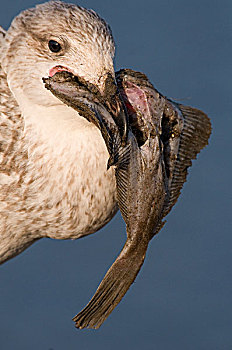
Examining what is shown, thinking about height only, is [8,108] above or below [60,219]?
above

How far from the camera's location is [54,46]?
2268mm

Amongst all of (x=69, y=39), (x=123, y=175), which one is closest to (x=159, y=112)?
(x=123, y=175)

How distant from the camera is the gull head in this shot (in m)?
2.19

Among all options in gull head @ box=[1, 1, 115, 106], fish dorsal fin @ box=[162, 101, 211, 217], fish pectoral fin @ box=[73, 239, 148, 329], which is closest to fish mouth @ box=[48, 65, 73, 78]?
gull head @ box=[1, 1, 115, 106]

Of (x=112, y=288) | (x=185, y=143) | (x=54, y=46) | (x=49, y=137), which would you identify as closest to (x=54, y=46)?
(x=54, y=46)

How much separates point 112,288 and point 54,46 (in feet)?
2.61

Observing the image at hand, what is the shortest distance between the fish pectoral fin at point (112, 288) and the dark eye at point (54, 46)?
671 mm

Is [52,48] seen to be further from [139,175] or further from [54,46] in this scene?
[139,175]

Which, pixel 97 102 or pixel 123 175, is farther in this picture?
pixel 123 175

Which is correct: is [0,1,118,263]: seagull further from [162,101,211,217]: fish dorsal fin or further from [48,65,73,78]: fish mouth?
[162,101,211,217]: fish dorsal fin

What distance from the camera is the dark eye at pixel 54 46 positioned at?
7.41ft

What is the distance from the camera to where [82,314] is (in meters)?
2.45

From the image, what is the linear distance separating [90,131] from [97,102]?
43cm

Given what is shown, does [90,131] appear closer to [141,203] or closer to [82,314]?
[141,203]
